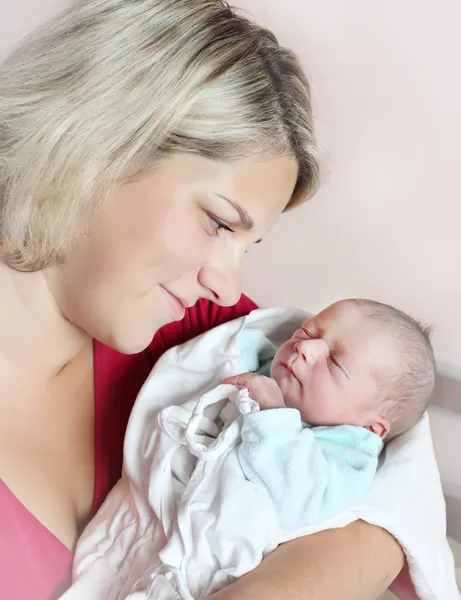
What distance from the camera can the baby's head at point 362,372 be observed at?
121 centimetres

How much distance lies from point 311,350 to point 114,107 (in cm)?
51

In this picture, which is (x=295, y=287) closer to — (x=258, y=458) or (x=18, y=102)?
(x=258, y=458)

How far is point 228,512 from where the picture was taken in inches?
41.6

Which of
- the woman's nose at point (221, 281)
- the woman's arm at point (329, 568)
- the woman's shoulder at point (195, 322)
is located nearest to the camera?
the woman's arm at point (329, 568)

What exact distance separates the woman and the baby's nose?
0.50ft

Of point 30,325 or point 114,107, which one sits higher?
point 114,107

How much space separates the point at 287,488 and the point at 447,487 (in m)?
0.77

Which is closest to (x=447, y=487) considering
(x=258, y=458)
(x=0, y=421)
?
(x=258, y=458)

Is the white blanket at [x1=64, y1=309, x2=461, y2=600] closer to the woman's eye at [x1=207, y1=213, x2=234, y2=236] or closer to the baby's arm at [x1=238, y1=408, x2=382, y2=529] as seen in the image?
the baby's arm at [x1=238, y1=408, x2=382, y2=529]

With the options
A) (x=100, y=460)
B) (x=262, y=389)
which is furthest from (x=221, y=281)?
(x=100, y=460)

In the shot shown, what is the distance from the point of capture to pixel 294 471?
1087 millimetres

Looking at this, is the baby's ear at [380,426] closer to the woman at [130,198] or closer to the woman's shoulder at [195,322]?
the woman at [130,198]

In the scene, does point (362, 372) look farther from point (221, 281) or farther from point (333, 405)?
point (221, 281)

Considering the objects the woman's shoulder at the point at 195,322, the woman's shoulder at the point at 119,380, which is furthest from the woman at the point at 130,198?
the woman's shoulder at the point at 195,322
